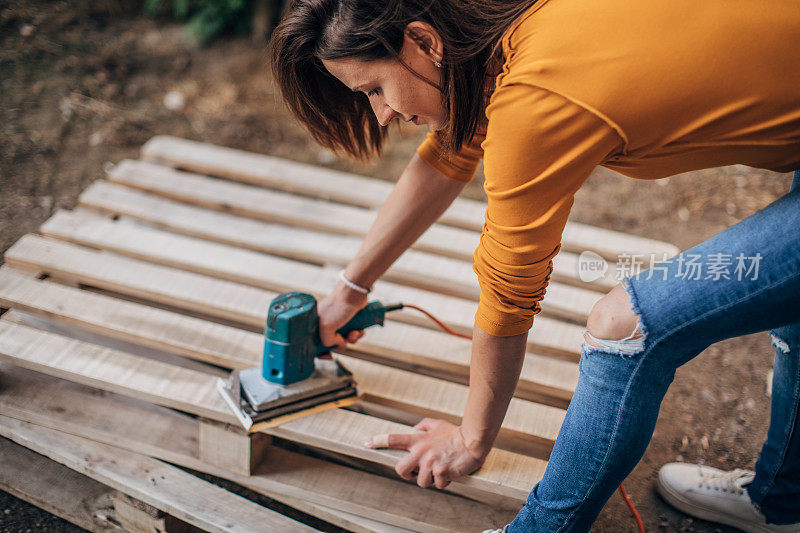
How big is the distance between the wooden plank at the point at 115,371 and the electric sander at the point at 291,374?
6 cm

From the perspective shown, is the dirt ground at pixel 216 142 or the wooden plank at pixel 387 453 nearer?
the wooden plank at pixel 387 453

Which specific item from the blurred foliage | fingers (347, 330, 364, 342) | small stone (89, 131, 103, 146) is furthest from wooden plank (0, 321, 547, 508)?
the blurred foliage

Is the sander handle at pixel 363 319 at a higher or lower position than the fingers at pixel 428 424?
higher

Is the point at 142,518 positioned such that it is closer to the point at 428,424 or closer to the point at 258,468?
the point at 258,468

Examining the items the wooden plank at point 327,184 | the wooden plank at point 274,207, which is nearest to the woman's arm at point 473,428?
the wooden plank at point 274,207

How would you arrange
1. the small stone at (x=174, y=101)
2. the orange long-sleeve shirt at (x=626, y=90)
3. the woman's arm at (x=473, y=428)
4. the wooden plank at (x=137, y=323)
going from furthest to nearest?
1. the small stone at (x=174, y=101)
2. the wooden plank at (x=137, y=323)
3. the woman's arm at (x=473, y=428)
4. the orange long-sleeve shirt at (x=626, y=90)

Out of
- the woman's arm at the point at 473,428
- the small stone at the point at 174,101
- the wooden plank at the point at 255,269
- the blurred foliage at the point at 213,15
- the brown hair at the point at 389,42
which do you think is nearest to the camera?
the brown hair at the point at 389,42

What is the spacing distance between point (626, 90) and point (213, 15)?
377 centimetres

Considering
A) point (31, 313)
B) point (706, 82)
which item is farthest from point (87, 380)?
point (706, 82)

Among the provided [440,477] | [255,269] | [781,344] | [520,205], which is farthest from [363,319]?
[781,344]

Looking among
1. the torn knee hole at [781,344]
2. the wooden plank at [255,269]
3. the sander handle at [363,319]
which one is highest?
the torn knee hole at [781,344]

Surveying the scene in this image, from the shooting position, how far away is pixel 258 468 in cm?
180

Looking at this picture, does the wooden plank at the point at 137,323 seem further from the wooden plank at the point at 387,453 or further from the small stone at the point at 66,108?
the small stone at the point at 66,108

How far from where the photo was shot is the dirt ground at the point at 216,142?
2346mm
